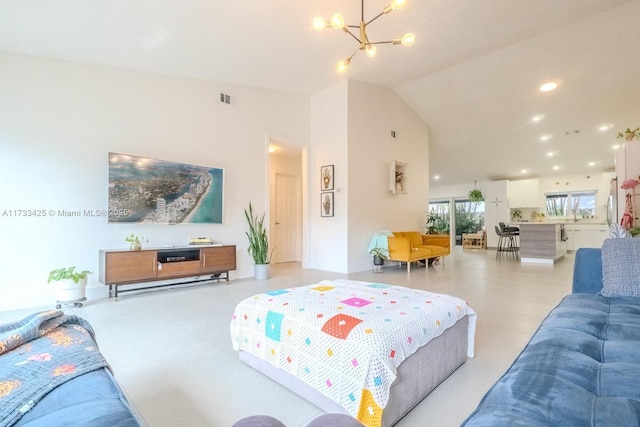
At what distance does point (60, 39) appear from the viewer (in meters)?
3.46

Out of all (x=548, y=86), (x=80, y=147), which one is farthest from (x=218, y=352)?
(x=548, y=86)

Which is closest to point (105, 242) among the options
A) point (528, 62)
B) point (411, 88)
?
point (411, 88)

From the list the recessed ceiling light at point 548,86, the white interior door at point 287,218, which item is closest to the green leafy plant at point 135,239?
the white interior door at point 287,218

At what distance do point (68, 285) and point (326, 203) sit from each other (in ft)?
13.5

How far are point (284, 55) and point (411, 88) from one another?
11.5 feet

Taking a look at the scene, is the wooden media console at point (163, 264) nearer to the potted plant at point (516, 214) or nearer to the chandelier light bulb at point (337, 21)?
the chandelier light bulb at point (337, 21)

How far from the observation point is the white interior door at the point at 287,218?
741 cm

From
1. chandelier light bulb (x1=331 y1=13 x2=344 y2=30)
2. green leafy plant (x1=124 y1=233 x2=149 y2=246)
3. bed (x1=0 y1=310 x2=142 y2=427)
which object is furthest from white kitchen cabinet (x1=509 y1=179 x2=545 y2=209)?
bed (x1=0 y1=310 x2=142 y2=427)

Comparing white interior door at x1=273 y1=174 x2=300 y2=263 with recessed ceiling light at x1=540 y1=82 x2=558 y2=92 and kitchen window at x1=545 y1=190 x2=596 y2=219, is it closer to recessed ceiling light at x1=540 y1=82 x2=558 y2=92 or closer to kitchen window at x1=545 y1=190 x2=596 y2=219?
recessed ceiling light at x1=540 y1=82 x2=558 y2=92

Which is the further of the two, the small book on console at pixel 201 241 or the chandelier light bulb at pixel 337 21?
the small book on console at pixel 201 241

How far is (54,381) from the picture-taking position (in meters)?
0.88

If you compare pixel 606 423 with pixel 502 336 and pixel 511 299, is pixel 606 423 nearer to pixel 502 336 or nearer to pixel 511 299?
pixel 502 336

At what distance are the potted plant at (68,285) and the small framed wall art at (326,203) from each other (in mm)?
3919

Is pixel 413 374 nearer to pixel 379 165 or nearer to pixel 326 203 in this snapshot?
pixel 326 203
